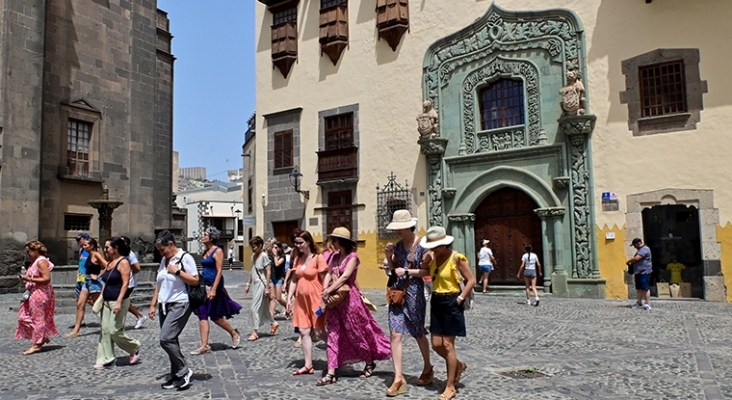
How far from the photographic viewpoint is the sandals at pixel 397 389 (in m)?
5.95

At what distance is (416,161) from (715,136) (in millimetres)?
8551

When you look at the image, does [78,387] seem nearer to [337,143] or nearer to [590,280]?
[590,280]

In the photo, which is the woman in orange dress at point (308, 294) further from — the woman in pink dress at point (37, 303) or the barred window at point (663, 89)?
the barred window at point (663, 89)

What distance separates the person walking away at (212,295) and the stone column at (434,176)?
11670 mm

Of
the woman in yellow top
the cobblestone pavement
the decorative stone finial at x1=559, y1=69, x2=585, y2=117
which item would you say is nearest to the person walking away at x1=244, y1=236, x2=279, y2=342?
the cobblestone pavement

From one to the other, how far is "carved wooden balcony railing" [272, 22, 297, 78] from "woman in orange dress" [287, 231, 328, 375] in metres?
17.1

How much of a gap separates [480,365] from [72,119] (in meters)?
17.2

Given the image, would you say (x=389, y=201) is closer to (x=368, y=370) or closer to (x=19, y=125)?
(x=19, y=125)

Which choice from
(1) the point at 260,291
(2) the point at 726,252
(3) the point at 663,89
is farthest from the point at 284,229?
(2) the point at 726,252

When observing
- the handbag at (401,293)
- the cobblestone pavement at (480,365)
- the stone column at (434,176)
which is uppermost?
the stone column at (434,176)

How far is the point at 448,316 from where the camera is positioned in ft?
19.3

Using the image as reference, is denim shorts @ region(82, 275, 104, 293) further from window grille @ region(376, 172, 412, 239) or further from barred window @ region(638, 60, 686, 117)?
barred window @ region(638, 60, 686, 117)

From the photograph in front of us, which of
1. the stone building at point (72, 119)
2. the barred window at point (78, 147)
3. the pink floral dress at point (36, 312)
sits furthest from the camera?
the barred window at point (78, 147)

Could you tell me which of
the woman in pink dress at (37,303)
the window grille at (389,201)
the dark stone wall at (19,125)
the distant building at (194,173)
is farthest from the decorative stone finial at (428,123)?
the distant building at (194,173)
